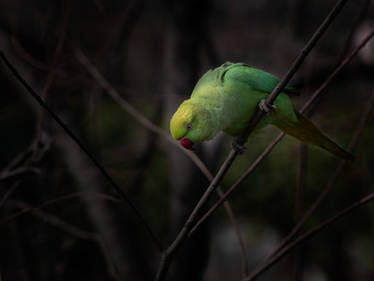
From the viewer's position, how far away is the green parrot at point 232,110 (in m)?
1.17

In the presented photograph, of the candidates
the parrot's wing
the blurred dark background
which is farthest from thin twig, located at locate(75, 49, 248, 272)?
the blurred dark background

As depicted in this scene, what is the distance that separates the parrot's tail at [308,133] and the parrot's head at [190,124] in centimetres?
38

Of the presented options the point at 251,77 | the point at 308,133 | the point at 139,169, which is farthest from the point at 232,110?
the point at 139,169

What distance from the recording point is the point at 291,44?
2.70 m

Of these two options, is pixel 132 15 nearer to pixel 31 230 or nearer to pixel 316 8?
pixel 31 230

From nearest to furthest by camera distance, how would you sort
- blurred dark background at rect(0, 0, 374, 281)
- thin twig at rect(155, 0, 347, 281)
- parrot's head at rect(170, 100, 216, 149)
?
thin twig at rect(155, 0, 347, 281)
parrot's head at rect(170, 100, 216, 149)
blurred dark background at rect(0, 0, 374, 281)

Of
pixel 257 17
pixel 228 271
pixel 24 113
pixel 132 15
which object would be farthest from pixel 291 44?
pixel 228 271

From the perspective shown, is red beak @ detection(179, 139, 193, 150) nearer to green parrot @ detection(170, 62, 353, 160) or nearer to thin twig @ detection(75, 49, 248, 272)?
green parrot @ detection(170, 62, 353, 160)

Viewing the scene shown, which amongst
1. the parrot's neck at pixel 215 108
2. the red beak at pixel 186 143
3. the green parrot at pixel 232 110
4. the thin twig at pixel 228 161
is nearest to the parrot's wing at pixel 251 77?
the green parrot at pixel 232 110

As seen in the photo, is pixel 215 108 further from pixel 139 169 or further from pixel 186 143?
pixel 139 169

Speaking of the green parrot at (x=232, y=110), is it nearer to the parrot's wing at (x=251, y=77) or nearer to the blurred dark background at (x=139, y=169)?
the parrot's wing at (x=251, y=77)

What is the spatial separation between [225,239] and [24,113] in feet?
10.9

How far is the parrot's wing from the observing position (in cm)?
133

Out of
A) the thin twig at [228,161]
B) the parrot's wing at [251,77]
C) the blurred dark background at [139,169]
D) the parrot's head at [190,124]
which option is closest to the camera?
the thin twig at [228,161]
